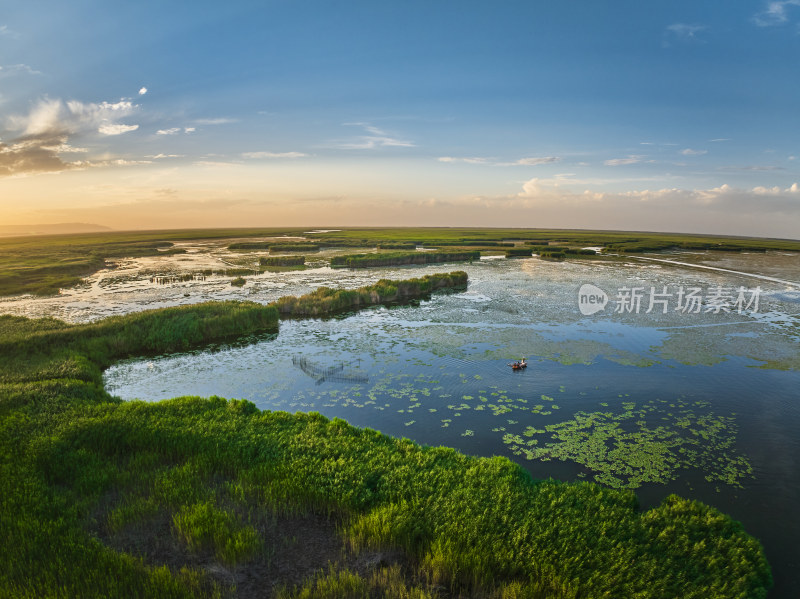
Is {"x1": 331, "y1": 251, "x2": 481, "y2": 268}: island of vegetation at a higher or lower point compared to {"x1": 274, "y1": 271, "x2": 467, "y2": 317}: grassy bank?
higher

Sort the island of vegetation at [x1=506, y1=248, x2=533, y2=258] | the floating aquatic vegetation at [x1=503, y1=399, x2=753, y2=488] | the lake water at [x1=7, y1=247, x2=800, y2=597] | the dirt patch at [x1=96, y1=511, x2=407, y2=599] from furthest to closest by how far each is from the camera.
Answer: the island of vegetation at [x1=506, y1=248, x2=533, y2=258], the lake water at [x1=7, y1=247, x2=800, y2=597], the floating aquatic vegetation at [x1=503, y1=399, x2=753, y2=488], the dirt patch at [x1=96, y1=511, x2=407, y2=599]

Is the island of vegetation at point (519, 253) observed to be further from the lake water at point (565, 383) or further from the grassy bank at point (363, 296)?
the lake water at point (565, 383)

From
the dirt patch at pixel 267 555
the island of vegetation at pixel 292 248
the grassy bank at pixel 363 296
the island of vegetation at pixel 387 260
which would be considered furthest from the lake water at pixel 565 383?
the island of vegetation at pixel 292 248

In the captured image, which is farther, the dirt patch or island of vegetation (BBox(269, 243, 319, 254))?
island of vegetation (BBox(269, 243, 319, 254))

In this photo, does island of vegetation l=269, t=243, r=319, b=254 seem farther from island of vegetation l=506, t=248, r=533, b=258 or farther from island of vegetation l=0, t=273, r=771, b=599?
island of vegetation l=0, t=273, r=771, b=599

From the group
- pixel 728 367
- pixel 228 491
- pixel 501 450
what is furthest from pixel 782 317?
pixel 228 491

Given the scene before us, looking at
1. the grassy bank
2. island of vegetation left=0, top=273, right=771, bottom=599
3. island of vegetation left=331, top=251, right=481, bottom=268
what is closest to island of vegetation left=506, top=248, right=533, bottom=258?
island of vegetation left=331, top=251, right=481, bottom=268

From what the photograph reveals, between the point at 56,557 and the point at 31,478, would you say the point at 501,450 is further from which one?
the point at 31,478

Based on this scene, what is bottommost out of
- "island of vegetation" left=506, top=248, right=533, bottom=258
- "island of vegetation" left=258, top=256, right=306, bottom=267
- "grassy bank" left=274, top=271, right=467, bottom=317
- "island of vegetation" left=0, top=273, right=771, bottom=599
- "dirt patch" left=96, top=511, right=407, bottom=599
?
"dirt patch" left=96, top=511, right=407, bottom=599
